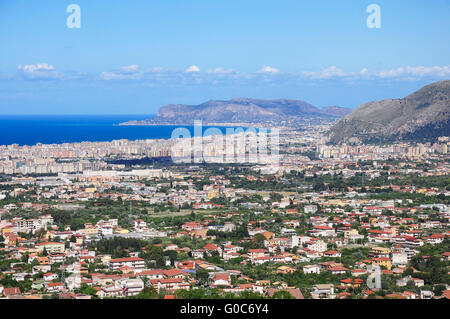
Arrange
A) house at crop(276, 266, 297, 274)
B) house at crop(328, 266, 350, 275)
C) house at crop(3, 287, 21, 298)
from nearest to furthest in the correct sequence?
house at crop(3, 287, 21, 298)
house at crop(328, 266, 350, 275)
house at crop(276, 266, 297, 274)

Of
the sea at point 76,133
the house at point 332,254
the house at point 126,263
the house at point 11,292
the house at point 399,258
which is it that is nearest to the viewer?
the house at point 11,292

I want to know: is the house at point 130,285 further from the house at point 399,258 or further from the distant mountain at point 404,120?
the distant mountain at point 404,120

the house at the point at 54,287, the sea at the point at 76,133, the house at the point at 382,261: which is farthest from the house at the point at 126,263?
the sea at the point at 76,133

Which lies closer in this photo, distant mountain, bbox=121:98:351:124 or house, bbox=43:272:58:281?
house, bbox=43:272:58:281

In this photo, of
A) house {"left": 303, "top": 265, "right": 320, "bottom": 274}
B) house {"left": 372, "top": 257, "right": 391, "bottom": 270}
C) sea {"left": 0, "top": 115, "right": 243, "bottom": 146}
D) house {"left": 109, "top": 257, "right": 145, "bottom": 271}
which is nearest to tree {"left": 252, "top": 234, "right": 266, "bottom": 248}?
house {"left": 303, "top": 265, "right": 320, "bottom": 274}

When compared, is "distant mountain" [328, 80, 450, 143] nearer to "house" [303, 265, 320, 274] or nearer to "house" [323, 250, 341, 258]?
"house" [323, 250, 341, 258]

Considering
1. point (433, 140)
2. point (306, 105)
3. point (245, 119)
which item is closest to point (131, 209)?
point (433, 140)

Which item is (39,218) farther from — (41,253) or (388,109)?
(388,109)
